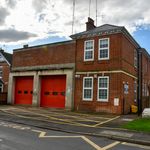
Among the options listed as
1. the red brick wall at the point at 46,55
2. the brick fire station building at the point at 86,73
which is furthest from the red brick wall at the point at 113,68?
the red brick wall at the point at 46,55

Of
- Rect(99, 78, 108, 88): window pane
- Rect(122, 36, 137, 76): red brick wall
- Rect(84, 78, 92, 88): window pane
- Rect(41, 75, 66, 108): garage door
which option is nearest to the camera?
Rect(99, 78, 108, 88): window pane

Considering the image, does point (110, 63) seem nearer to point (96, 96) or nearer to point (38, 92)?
point (96, 96)

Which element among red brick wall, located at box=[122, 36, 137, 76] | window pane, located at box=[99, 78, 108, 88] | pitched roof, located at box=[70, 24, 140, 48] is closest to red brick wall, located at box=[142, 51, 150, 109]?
red brick wall, located at box=[122, 36, 137, 76]

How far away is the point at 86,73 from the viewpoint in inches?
886

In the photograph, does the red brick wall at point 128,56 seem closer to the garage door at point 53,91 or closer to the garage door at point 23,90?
the garage door at point 53,91

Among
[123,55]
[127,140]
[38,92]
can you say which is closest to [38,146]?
[127,140]

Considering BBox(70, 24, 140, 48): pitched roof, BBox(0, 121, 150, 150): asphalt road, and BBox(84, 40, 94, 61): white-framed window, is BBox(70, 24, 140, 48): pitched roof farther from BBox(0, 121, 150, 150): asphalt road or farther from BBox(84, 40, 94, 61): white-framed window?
BBox(0, 121, 150, 150): asphalt road

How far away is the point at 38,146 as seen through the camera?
8.66 m

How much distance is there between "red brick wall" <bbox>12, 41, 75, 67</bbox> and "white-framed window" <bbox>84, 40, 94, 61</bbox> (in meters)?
1.40

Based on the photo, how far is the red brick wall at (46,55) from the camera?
79.3ft

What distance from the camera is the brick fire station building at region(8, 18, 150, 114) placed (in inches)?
832

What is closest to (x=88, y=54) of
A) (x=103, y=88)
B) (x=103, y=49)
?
(x=103, y=49)

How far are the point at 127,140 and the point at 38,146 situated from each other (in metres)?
3.98

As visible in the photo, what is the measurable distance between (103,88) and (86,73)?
7.59 feet
